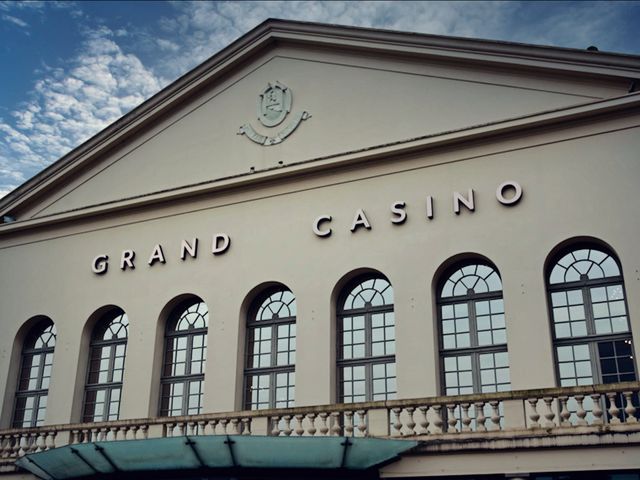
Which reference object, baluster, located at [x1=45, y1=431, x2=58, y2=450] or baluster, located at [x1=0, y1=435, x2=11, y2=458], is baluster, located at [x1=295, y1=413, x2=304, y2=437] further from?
baluster, located at [x1=0, y1=435, x2=11, y2=458]

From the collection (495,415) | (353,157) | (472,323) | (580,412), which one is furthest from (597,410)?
(353,157)

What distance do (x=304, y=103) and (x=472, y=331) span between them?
299 inches

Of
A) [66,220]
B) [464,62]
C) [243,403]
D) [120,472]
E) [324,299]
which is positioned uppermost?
[464,62]

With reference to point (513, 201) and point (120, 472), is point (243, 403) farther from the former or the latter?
point (513, 201)

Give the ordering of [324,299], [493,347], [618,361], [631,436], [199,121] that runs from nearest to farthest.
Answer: [631,436] < [618,361] < [493,347] < [324,299] < [199,121]

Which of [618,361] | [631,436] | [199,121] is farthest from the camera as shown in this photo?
[199,121]

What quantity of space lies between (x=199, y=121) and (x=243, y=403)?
810 cm

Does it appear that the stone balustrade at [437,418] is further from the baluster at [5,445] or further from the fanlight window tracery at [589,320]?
the baluster at [5,445]

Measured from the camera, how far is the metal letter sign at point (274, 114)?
2123 cm

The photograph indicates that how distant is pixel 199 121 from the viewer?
74.6 feet

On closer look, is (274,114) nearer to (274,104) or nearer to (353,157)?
(274,104)

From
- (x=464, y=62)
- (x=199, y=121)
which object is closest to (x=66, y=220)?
(x=199, y=121)

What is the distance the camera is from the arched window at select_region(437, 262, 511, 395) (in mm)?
17156

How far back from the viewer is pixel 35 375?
22391 millimetres
